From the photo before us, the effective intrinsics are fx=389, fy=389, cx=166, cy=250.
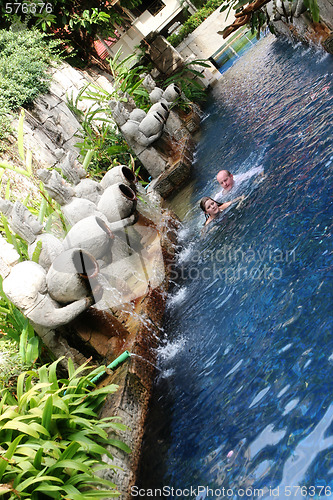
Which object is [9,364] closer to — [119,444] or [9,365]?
[9,365]

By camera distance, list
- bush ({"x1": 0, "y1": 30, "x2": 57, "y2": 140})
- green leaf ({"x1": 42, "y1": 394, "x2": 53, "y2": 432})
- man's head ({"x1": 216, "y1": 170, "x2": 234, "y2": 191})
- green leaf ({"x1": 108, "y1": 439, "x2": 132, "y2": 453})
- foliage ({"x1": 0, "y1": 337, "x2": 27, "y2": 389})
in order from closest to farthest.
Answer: green leaf ({"x1": 42, "y1": 394, "x2": 53, "y2": 432}), green leaf ({"x1": 108, "y1": 439, "x2": 132, "y2": 453}), foliage ({"x1": 0, "y1": 337, "x2": 27, "y2": 389}), man's head ({"x1": 216, "y1": 170, "x2": 234, "y2": 191}), bush ({"x1": 0, "y1": 30, "x2": 57, "y2": 140})

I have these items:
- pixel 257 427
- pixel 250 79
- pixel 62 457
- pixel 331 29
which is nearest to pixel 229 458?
pixel 257 427

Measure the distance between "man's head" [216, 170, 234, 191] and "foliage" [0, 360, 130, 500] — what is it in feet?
12.4

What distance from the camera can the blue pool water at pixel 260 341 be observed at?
7.57 feet

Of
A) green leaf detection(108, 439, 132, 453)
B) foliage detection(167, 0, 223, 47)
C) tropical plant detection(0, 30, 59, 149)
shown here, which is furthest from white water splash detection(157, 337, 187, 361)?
foliage detection(167, 0, 223, 47)

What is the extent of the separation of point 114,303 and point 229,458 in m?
2.20

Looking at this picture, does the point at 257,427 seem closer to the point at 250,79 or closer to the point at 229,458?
the point at 229,458

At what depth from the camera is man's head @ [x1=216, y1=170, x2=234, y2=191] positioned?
5.98 metres

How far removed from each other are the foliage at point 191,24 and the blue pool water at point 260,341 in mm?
11633

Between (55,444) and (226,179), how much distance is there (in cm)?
446

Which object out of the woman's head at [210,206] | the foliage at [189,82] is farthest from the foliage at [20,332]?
the foliage at [189,82]

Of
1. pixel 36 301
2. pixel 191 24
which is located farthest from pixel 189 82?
pixel 36 301

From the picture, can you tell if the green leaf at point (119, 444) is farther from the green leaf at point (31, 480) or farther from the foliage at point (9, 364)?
the foliage at point (9, 364)

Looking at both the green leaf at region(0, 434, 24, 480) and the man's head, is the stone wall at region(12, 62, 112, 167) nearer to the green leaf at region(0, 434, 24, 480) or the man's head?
the man's head
